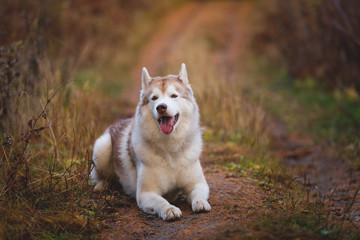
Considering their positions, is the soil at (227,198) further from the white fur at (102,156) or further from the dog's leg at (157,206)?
the white fur at (102,156)

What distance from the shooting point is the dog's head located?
4285 millimetres

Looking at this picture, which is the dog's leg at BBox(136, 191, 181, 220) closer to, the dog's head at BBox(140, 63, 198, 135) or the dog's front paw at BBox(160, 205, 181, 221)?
the dog's front paw at BBox(160, 205, 181, 221)

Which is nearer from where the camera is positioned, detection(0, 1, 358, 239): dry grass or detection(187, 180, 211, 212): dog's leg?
detection(0, 1, 358, 239): dry grass

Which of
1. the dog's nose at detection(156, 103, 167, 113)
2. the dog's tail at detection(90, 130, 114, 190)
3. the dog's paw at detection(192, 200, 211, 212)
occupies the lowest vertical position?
the dog's paw at detection(192, 200, 211, 212)

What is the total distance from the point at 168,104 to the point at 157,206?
120cm

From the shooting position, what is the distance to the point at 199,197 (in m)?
4.34

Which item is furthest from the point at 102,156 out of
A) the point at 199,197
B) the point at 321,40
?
the point at 321,40

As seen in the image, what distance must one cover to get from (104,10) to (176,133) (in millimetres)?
16970

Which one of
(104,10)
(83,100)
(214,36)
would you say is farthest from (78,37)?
(214,36)

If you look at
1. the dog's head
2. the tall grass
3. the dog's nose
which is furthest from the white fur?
the tall grass

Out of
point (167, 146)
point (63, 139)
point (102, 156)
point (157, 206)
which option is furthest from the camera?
point (63, 139)

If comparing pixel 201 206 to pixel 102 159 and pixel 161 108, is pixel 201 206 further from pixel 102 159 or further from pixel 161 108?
pixel 102 159

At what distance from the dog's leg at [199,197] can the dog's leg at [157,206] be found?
0.90ft

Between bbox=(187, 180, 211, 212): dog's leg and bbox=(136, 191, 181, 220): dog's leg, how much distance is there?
27 centimetres
